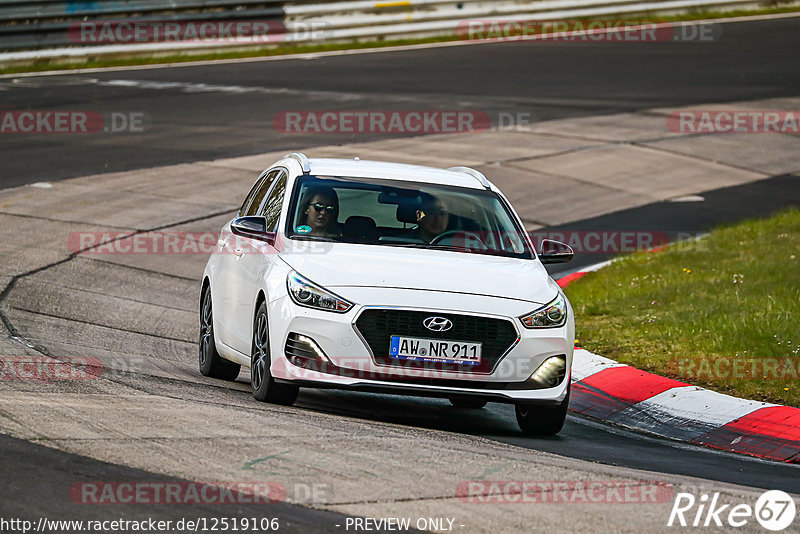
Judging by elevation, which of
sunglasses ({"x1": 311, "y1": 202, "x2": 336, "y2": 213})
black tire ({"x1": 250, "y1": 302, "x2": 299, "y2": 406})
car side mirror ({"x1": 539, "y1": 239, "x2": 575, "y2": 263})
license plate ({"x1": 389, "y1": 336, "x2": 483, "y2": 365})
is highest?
sunglasses ({"x1": 311, "y1": 202, "x2": 336, "y2": 213})

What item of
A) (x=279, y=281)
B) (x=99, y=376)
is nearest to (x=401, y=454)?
(x=279, y=281)

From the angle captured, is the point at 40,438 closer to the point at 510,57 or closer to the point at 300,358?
the point at 300,358

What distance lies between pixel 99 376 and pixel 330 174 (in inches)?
84.6

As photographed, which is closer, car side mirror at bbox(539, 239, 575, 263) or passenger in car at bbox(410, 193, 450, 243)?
passenger in car at bbox(410, 193, 450, 243)

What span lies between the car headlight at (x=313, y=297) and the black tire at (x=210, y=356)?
75.5 inches

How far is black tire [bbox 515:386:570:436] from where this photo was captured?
28.2 feet

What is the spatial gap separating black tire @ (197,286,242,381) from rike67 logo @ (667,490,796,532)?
4.53 meters

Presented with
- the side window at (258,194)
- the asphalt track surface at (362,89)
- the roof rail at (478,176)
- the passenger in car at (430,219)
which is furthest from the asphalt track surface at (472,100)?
the roof rail at (478,176)

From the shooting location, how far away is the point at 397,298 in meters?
8.03

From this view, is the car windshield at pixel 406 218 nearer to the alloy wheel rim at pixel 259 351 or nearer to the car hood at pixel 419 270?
the car hood at pixel 419 270

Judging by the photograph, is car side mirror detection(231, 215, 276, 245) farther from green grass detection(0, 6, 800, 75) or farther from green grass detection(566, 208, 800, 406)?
green grass detection(0, 6, 800, 75)

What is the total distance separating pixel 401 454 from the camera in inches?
270

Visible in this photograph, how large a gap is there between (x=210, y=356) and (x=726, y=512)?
16.2ft

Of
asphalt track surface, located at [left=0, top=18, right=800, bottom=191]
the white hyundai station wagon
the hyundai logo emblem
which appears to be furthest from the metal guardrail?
the hyundai logo emblem
